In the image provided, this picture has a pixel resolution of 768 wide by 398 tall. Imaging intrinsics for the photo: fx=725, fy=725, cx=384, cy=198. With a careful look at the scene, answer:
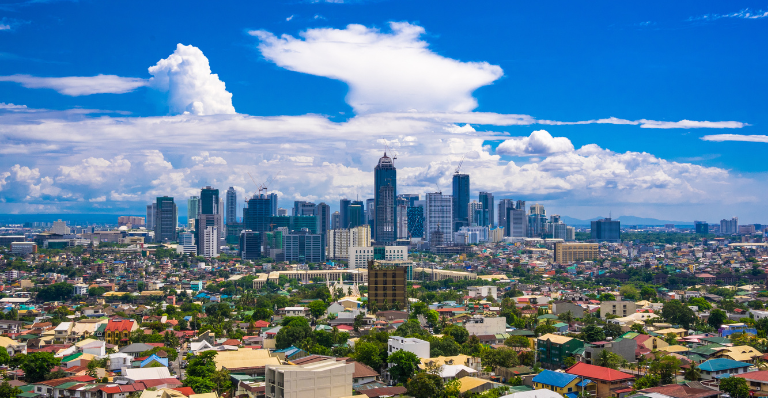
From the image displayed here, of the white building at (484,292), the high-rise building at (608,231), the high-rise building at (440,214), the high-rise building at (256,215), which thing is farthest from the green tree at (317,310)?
the high-rise building at (608,231)

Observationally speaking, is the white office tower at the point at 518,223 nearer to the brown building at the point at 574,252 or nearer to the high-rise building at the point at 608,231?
the high-rise building at the point at 608,231

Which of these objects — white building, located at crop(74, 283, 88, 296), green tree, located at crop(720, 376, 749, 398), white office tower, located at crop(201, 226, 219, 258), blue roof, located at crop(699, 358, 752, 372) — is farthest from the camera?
white office tower, located at crop(201, 226, 219, 258)

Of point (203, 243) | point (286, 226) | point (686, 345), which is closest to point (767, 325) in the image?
point (686, 345)

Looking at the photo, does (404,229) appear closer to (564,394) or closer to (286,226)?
(286,226)

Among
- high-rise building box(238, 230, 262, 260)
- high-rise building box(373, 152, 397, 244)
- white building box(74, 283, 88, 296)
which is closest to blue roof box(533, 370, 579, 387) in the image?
white building box(74, 283, 88, 296)

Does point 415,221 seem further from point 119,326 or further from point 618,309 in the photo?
point 119,326

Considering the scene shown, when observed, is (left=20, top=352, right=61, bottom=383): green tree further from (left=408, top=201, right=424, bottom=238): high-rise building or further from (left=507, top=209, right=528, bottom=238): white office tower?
(left=507, top=209, right=528, bottom=238): white office tower
